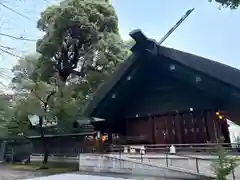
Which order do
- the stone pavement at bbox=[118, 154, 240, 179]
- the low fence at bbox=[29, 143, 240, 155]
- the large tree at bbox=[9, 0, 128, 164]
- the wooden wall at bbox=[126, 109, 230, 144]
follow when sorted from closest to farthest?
the stone pavement at bbox=[118, 154, 240, 179] → the low fence at bbox=[29, 143, 240, 155] → the wooden wall at bbox=[126, 109, 230, 144] → the large tree at bbox=[9, 0, 128, 164]

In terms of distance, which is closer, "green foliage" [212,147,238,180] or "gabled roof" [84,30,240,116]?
"green foliage" [212,147,238,180]

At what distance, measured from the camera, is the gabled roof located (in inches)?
320

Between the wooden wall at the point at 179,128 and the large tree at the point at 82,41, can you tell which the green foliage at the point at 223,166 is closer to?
the wooden wall at the point at 179,128

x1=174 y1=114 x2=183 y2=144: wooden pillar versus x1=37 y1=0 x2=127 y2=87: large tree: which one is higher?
x1=37 y1=0 x2=127 y2=87: large tree

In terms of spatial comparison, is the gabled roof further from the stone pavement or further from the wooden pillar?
the wooden pillar

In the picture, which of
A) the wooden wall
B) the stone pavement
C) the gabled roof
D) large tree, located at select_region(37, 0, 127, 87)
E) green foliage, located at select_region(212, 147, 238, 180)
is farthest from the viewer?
large tree, located at select_region(37, 0, 127, 87)

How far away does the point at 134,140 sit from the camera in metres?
12.3

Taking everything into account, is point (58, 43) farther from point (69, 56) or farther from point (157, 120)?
point (157, 120)

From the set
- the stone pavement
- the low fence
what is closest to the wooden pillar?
the low fence

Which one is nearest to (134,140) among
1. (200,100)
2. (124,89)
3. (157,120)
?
(157,120)

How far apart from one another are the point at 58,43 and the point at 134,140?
31.0ft

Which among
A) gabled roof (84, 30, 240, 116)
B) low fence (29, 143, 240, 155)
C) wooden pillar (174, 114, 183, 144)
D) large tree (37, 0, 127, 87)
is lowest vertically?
low fence (29, 143, 240, 155)

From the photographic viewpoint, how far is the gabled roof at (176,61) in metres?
8.12

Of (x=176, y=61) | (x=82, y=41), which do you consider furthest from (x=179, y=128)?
(x=82, y=41)
